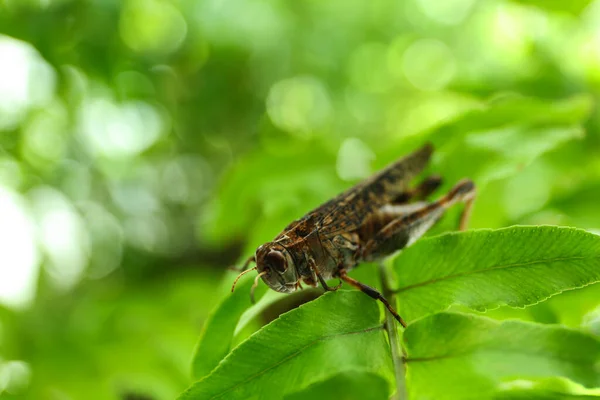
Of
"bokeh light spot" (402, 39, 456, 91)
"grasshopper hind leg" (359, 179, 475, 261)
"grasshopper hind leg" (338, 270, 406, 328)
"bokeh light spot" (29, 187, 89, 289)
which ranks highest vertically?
"bokeh light spot" (402, 39, 456, 91)

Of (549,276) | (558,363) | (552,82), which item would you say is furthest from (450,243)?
(552,82)

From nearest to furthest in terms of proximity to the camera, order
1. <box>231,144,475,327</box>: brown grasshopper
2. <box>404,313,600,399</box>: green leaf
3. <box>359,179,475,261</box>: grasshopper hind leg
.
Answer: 1. <box>404,313,600,399</box>: green leaf
2. <box>231,144,475,327</box>: brown grasshopper
3. <box>359,179,475,261</box>: grasshopper hind leg

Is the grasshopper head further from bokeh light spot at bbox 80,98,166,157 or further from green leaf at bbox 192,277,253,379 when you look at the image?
bokeh light spot at bbox 80,98,166,157

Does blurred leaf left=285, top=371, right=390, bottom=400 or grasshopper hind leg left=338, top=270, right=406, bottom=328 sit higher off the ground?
grasshopper hind leg left=338, top=270, right=406, bottom=328

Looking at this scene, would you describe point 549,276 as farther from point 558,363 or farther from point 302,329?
point 302,329

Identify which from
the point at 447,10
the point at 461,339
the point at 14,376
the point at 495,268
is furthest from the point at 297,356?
the point at 447,10

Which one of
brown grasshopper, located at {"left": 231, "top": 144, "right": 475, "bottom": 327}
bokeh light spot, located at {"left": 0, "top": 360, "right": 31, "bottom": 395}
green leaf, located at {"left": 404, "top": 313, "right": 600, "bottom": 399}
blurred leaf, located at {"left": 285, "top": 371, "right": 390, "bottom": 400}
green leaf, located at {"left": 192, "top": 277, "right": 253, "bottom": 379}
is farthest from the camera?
bokeh light spot, located at {"left": 0, "top": 360, "right": 31, "bottom": 395}

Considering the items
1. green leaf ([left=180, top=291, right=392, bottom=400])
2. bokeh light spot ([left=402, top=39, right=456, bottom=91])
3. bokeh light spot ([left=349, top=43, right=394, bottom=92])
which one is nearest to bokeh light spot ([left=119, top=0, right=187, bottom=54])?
bokeh light spot ([left=349, top=43, right=394, bottom=92])
